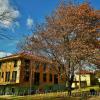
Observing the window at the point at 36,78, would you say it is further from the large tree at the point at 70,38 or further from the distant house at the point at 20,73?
the large tree at the point at 70,38

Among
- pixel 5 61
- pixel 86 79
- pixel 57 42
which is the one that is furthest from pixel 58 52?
pixel 86 79

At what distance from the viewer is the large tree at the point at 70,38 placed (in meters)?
32.0

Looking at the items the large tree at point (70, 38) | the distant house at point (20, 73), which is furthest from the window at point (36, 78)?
the large tree at point (70, 38)

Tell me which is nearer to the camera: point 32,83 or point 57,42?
point 57,42

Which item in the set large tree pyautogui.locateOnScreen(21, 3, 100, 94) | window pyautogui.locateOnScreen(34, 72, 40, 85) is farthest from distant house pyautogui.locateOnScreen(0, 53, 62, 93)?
large tree pyautogui.locateOnScreen(21, 3, 100, 94)

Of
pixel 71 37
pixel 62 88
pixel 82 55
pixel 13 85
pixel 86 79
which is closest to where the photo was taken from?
pixel 82 55

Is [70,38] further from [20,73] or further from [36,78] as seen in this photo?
[36,78]

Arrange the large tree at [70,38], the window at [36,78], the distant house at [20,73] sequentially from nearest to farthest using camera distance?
1. the large tree at [70,38]
2. the distant house at [20,73]
3. the window at [36,78]

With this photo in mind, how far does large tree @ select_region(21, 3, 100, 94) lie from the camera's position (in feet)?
105

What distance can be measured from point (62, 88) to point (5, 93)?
18830mm

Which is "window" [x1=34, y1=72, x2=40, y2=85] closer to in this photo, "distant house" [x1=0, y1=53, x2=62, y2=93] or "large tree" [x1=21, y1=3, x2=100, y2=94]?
"distant house" [x1=0, y1=53, x2=62, y2=93]

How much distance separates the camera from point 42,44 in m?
34.2

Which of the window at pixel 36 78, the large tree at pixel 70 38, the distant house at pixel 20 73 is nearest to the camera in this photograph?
the large tree at pixel 70 38

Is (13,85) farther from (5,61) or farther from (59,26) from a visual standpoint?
(59,26)
